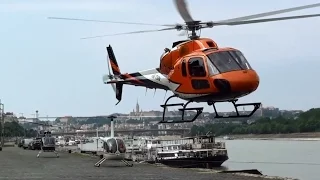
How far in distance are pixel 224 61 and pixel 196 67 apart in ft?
4.25

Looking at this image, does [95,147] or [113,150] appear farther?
[95,147]

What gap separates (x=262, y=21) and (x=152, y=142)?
39870 millimetres

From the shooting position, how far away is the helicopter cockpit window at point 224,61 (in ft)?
74.7

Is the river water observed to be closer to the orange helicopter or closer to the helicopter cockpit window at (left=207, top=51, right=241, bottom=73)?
the orange helicopter

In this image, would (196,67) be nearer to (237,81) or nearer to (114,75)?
(237,81)

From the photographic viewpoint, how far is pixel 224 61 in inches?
903

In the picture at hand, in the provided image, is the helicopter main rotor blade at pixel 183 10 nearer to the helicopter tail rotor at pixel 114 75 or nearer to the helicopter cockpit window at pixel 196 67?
the helicopter cockpit window at pixel 196 67

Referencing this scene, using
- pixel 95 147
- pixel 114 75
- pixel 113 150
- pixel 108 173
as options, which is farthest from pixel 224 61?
pixel 95 147

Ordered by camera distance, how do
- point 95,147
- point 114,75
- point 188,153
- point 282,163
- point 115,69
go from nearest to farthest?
point 114,75 → point 115,69 → point 188,153 → point 282,163 → point 95,147

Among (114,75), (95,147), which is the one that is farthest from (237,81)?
(95,147)

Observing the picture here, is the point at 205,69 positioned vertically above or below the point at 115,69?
below

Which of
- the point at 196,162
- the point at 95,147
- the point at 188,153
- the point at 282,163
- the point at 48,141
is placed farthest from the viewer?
the point at 95,147

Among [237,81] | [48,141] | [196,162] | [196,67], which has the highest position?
[196,67]

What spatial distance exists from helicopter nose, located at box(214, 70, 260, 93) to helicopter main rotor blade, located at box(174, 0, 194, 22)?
3.18m
